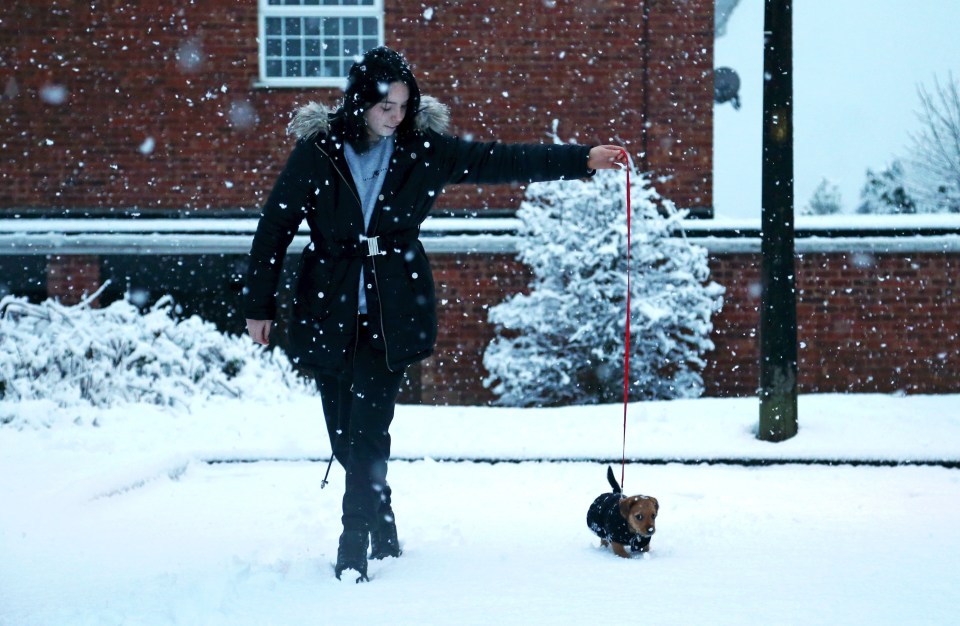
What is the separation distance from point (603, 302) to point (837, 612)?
18.7ft

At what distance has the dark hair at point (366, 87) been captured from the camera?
11.9ft

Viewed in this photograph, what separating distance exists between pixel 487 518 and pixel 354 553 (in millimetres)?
1474

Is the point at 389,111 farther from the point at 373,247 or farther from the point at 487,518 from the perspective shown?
the point at 487,518

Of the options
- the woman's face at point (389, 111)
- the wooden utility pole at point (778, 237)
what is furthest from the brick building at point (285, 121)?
the woman's face at point (389, 111)

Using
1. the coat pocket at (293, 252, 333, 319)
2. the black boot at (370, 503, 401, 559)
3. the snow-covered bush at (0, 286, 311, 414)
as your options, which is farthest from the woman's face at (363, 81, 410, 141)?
the snow-covered bush at (0, 286, 311, 414)

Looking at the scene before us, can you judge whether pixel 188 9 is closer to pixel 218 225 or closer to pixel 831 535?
pixel 218 225

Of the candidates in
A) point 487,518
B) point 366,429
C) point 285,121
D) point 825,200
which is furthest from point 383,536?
→ point 825,200

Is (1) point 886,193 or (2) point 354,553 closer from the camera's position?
(2) point 354,553

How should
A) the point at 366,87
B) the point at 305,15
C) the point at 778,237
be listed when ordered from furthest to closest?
the point at 305,15
the point at 778,237
the point at 366,87

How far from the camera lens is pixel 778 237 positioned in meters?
6.89

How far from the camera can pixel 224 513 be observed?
5211 mm

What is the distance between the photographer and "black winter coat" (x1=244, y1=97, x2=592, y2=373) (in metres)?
3.77

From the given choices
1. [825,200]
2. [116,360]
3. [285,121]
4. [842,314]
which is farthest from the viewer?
[825,200]

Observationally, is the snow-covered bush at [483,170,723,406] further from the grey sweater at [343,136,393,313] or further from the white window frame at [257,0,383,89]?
the grey sweater at [343,136,393,313]
